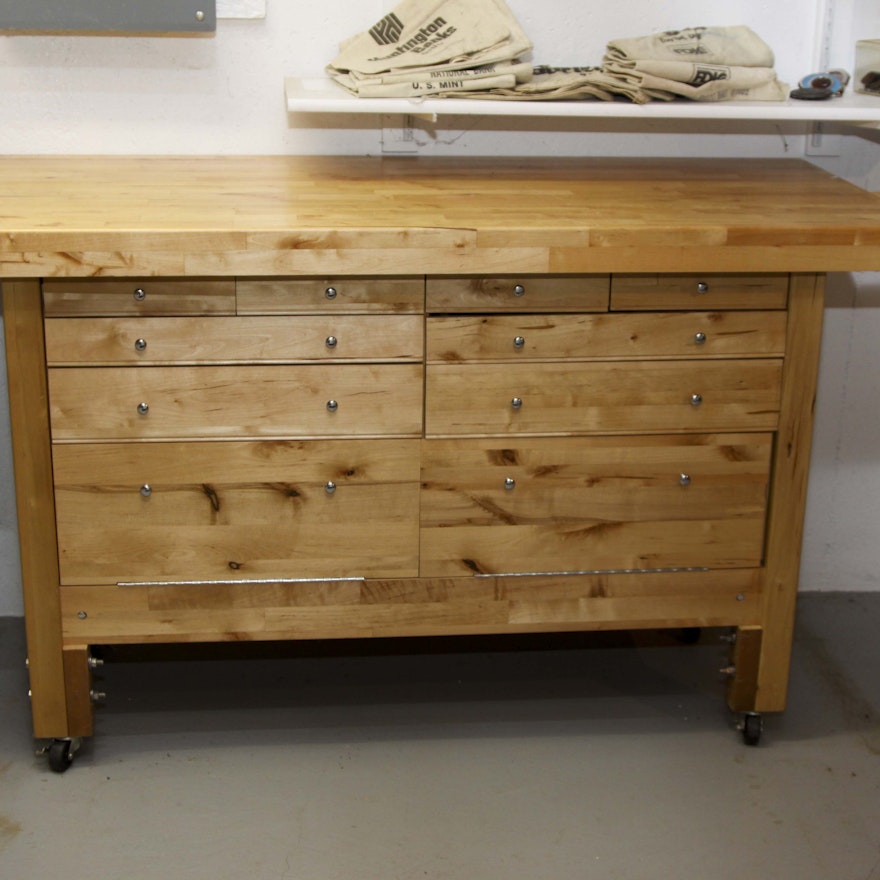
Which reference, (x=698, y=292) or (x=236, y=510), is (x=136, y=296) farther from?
(x=698, y=292)

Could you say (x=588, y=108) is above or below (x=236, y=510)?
above

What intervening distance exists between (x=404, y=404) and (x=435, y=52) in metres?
0.62

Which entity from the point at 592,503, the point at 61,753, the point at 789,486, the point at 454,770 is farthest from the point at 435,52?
the point at 61,753

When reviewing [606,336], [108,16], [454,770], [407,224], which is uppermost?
[108,16]

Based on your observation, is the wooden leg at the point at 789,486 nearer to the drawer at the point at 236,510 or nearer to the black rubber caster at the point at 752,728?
the black rubber caster at the point at 752,728

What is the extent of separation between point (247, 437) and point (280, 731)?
565 millimetres

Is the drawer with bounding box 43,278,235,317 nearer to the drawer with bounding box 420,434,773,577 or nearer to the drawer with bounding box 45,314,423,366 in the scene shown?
the drawer with bounding box 45,314,423,366

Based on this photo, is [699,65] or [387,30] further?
[387,30]

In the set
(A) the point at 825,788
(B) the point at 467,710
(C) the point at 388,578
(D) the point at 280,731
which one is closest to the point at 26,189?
(C) the point at 388,578

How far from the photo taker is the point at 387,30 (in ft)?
7.42

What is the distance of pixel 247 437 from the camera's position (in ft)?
6.50

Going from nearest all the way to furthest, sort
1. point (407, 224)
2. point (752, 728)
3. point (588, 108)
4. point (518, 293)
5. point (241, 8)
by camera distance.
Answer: point (407, 224)
point (518, 293)
point (588, 108)
point (752, 728)
point (241, 8)

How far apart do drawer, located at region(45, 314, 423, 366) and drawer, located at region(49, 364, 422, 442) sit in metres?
0.02

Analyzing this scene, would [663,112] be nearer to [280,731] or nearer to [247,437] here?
[247,437]
